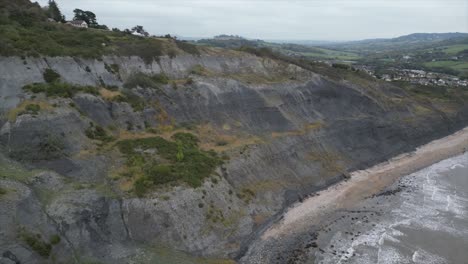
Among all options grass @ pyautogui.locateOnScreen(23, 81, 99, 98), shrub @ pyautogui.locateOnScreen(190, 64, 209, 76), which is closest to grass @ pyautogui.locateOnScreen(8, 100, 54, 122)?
grass @ pyautogui.locateOnScreen(23, 81, 99, 98)

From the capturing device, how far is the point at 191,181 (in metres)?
37.8

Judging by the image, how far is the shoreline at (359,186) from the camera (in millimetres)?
40750

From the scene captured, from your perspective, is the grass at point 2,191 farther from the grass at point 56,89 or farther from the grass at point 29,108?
the grass at point 56,89

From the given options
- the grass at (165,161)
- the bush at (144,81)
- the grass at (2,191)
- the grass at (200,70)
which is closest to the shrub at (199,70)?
the grass at (200,70)

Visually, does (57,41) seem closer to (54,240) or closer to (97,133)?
(97,133)

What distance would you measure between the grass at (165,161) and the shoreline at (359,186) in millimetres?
9201

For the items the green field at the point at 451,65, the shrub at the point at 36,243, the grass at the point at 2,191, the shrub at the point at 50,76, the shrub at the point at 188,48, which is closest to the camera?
the shrub at the point at 36,243

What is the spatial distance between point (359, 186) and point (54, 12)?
57182mm

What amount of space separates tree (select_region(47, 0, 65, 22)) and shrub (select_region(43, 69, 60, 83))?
1037 inches

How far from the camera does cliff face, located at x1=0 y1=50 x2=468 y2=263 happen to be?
100ft

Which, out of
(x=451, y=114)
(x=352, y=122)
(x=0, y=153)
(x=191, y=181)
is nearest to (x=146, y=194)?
(x=191, y=181)

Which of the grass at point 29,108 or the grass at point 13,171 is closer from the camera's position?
the grass at point 13,171

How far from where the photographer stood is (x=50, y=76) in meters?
44.2

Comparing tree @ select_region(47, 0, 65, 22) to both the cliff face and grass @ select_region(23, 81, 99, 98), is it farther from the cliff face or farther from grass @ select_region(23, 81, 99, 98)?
grass @ select_region(23, 81, 99, 98)
